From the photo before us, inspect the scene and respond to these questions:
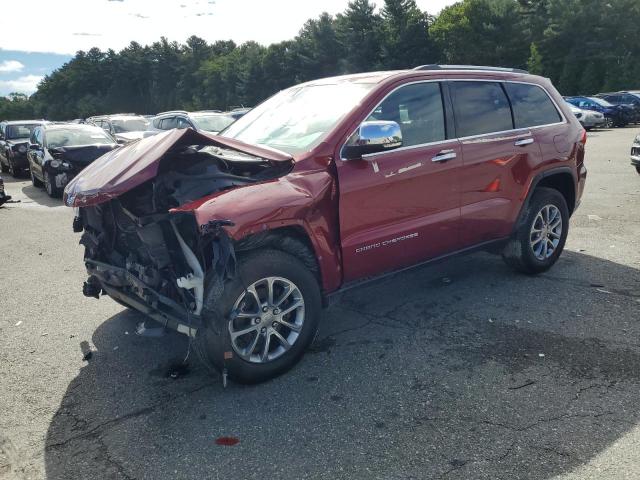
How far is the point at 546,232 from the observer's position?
18.2 ft

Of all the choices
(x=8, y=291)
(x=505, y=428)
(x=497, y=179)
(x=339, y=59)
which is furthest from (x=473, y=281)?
(x=339, y=59)

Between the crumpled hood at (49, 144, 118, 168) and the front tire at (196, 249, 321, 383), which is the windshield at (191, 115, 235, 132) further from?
the front tire at (196, 249, 321, 383)

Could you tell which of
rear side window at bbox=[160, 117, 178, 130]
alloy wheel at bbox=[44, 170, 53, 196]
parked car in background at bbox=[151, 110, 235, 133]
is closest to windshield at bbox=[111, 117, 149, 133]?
rear side window at bbox=[160, 117, 178, 130]

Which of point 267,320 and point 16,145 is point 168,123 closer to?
point 16,145

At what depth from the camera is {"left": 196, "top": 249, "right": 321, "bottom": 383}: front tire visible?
3365 mm

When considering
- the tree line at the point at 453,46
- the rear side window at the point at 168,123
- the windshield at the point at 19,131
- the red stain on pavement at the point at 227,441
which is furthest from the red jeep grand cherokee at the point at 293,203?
the tree line at the point at 453,46

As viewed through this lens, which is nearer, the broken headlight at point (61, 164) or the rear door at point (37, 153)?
the broken headlight at point (61, 164)

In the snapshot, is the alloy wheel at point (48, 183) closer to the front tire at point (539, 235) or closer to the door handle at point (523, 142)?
the front tire at point (539, 235)

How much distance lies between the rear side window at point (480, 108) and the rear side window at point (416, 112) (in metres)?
0.21

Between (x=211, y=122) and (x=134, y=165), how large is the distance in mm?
10939

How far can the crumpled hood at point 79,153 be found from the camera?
11.9m

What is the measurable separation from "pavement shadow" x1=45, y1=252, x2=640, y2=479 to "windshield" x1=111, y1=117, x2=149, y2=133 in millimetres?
14202

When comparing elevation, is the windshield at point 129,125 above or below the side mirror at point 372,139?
above

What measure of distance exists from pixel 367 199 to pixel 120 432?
7.17 feet
